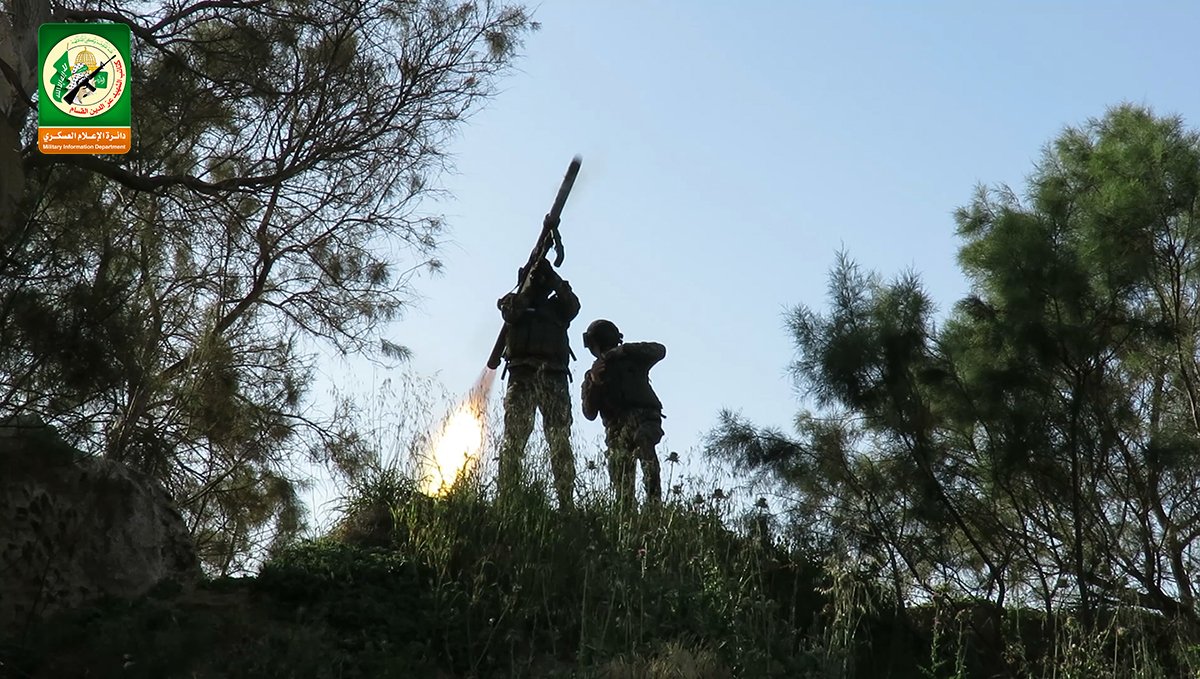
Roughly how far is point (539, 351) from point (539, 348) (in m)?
0.03

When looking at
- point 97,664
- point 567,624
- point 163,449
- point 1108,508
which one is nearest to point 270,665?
point 97,664

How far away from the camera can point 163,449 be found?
12.1 m

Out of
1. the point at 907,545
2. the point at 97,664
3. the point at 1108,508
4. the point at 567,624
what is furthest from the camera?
the point at 1108,508

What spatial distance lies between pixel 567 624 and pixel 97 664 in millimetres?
2627

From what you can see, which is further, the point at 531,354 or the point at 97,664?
the point at 531,354

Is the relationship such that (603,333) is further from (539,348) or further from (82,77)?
(82,77)

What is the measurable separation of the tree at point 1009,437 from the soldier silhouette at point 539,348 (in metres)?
1.66

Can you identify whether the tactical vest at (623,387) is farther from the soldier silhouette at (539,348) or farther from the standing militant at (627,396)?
the soldier silhouette at (539,348)

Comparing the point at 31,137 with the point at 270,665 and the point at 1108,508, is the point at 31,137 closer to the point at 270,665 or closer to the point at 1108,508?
the point at 270,665

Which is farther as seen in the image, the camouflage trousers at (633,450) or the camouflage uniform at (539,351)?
the camouflage uniform at (539,351)

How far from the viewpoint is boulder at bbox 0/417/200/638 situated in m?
8.46

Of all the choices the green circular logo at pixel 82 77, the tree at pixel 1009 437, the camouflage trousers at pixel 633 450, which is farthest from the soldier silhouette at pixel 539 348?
the green circular logo at pixel 82 77

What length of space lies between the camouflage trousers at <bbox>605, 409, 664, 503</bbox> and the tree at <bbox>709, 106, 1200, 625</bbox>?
58cm

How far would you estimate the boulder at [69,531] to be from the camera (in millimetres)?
8461
